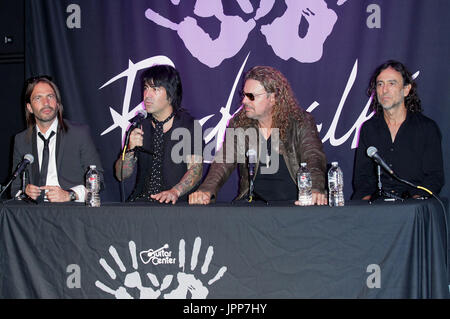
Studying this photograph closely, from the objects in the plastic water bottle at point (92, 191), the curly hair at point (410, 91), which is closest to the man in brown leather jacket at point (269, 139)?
the curly hair at point (410, 91)

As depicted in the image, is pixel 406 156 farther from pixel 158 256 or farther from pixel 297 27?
pixel 158 256

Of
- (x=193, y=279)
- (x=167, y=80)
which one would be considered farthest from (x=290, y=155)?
(x=193, y=279)

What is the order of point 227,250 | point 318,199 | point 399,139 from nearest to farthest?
point 227,250 → point 318,199 → point 399,139

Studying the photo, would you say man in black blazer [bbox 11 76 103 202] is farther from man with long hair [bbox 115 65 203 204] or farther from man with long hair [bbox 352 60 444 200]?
man with long hair [bbox 352 60 444 200]

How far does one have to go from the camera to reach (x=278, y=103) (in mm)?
3566

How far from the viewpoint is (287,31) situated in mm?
4344

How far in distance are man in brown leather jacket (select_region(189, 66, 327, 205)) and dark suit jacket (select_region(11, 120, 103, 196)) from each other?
1.00 m

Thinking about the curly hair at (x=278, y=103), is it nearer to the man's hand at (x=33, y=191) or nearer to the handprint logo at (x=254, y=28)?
the handprint logo at (x=254, y=28)

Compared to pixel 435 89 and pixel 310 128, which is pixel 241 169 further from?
pixel 435 89

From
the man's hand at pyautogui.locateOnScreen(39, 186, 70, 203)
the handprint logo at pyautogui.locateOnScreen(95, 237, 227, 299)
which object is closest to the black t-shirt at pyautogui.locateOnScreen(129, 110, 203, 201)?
the man's hand at pyautogui.locateOnScreen(39, 186, 70, 203)

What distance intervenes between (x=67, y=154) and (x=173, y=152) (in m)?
0.78

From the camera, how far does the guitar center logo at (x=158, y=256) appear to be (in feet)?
8.84

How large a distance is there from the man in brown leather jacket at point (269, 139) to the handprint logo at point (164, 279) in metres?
0.84

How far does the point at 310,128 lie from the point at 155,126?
1.16m
